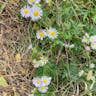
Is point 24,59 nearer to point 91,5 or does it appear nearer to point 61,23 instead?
point 61,23

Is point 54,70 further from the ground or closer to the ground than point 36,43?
closer to the ground

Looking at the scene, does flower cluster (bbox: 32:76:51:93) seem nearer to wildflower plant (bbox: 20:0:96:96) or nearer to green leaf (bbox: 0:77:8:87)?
wildflower plant (bbox: 20:0:96:96)

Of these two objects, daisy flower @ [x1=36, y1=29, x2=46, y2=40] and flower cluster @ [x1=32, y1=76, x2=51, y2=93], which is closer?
flower cluster @ [x1=32, y1=76, x2=51, y2=93]

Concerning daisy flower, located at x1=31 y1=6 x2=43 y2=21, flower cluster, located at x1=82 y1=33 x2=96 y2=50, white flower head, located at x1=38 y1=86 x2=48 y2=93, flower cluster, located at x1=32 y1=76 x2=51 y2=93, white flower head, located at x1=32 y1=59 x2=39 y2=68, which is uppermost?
daisy flower, located at x1=31 y1=6 x2=43 y2=21

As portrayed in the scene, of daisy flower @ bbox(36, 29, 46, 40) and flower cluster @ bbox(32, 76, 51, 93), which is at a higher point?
daisy flower @ bbox(36, 29, 46, 40)

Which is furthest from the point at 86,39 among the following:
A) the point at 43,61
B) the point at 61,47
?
the point at 43,61

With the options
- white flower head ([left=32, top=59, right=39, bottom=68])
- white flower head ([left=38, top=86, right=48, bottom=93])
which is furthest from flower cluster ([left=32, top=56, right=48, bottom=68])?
white flower head ([left=38, top=86, right=48, bottom=93])

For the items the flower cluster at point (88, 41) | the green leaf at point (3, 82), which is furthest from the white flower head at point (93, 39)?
the green leaf at point (3, 82)

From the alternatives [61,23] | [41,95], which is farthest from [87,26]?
[41,95]
